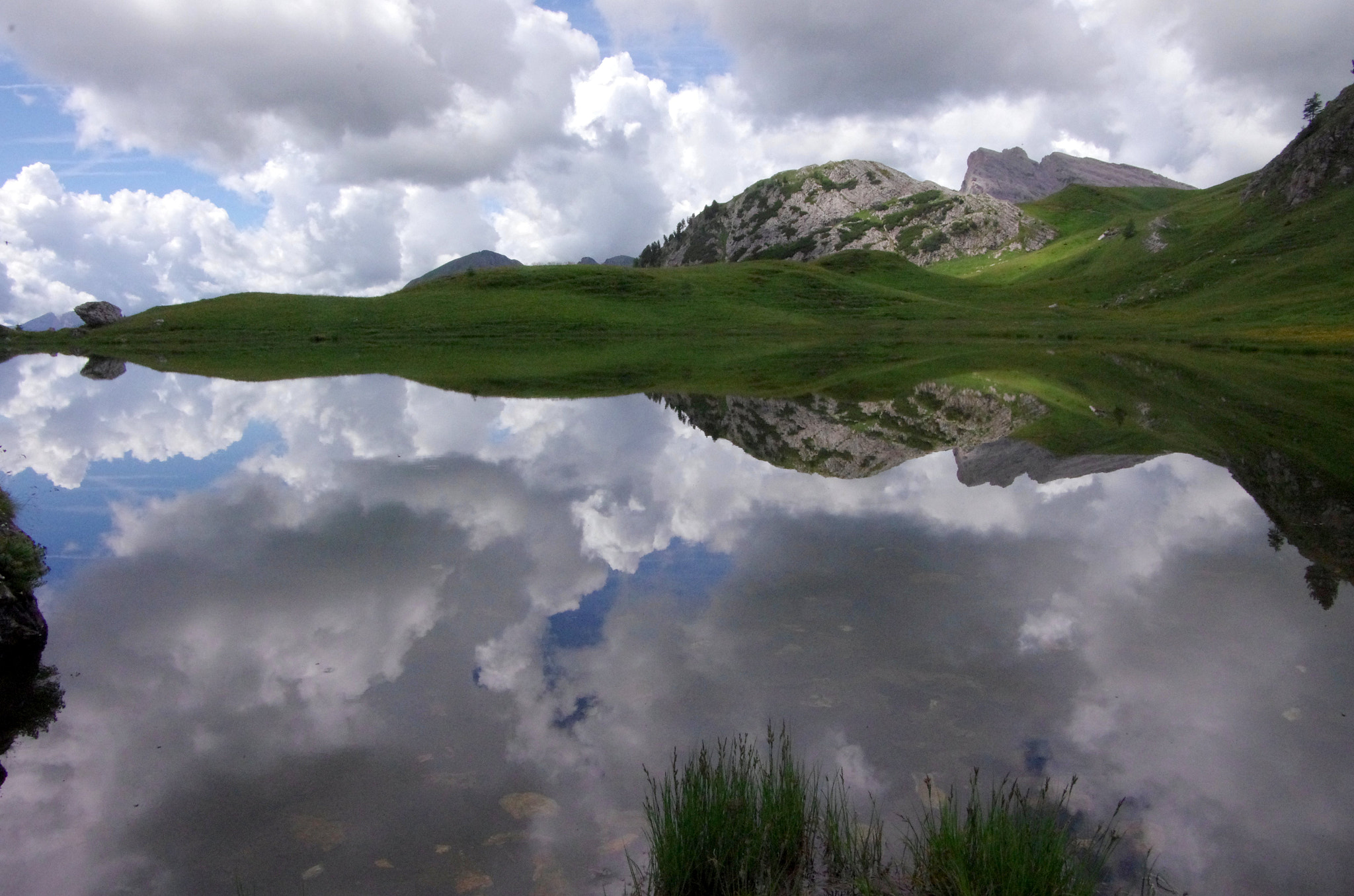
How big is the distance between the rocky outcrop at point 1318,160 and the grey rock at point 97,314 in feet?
598

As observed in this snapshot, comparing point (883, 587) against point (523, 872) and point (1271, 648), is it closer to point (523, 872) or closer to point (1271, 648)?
point (1271, 648)

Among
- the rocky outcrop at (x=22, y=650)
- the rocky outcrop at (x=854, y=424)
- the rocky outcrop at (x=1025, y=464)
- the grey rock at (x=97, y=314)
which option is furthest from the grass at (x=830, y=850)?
the grey rock at (x=97, y=314)

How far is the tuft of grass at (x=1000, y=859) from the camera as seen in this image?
6547mm

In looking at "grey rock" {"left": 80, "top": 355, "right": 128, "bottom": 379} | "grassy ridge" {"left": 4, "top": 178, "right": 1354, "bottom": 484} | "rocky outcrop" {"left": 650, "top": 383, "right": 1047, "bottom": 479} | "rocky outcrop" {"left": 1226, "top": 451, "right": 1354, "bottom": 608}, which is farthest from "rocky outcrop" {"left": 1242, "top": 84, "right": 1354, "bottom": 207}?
"grey rock" {"left": 80, "top": 355, "right": 128, "bottom": 379}

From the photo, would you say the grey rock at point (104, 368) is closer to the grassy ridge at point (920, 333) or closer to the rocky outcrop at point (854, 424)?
the grassy ridge at point (920, 333)

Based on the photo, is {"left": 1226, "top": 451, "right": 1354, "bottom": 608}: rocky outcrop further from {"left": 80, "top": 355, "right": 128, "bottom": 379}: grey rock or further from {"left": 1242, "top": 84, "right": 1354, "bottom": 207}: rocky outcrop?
{"left": 1242, "top": 84, "right": 1354, "bottom": 207}: rocky outcrop

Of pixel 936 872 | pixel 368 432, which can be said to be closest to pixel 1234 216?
pixel 368 432

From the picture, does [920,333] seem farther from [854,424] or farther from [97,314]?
[97,314]

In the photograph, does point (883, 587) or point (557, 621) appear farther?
point (883, 587)

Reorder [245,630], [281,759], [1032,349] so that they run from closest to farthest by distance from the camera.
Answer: [281,759] < [245,630] < [1032,349]

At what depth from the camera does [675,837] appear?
287 inches

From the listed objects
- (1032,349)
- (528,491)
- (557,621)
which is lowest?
(557,621)

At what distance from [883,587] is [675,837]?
9407 millimetres

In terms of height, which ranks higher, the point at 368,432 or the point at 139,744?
the point at 368,432
